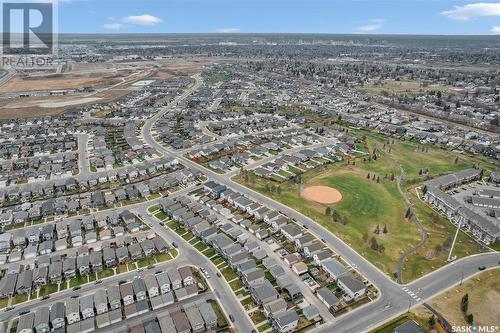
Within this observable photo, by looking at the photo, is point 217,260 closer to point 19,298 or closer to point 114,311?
point 114,311

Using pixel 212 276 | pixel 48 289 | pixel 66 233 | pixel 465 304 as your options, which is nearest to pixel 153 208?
pixel 66 233

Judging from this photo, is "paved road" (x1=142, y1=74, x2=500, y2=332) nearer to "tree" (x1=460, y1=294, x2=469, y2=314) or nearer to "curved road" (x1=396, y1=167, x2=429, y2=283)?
"curved road" (x1=396, y1=167, x2=429, y2=283)

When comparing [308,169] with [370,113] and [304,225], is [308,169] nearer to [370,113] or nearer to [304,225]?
[304,225]

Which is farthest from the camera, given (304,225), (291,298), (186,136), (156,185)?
(186,136)

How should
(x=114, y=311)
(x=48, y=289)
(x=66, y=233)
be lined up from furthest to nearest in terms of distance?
(x=66, y=233) < (x=48, y=289) < (x=114, y=311)

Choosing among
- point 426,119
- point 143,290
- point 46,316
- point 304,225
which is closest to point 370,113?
point 426,119
